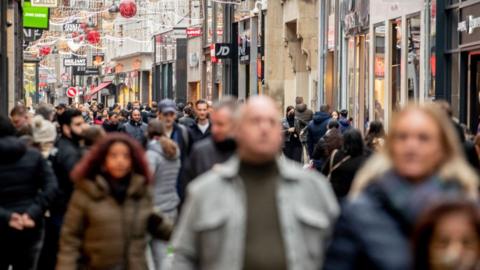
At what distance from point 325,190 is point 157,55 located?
2816 inches

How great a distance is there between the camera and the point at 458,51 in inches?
969

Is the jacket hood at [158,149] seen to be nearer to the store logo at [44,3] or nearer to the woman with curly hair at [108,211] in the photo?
the woman with curly hair at [108,211]

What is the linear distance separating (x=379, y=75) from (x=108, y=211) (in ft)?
78.4

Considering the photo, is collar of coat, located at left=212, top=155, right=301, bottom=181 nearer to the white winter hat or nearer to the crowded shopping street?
the crowded shopping street

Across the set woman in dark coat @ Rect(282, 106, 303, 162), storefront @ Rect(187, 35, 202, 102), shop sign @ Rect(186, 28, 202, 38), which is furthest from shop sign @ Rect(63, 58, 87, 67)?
woman in dark coat @ Rect(282, 106, 303, 162)

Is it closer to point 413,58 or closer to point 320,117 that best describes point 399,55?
point 413,58

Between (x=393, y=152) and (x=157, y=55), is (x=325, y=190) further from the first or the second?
(x=157, y=55)

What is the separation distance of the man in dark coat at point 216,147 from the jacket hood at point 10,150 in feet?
4.43

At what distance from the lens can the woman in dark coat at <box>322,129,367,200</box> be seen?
42.3 ft

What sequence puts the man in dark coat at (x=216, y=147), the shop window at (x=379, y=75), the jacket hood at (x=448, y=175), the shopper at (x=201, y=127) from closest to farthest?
the jacket hood at (x=448, y=175) < the man in dark coat at (x=216, y=147) < the shopper at (x=201, y=127) < the shop window at (x=379, y=75)

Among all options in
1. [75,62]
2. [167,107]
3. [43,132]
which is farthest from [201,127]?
[75,62]

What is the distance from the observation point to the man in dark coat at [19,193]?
10141 millimetres

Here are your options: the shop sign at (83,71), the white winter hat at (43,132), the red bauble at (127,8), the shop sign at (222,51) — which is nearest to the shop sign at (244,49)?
the shop sign at (222,51)

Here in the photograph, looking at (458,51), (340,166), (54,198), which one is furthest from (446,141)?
(458,51)
